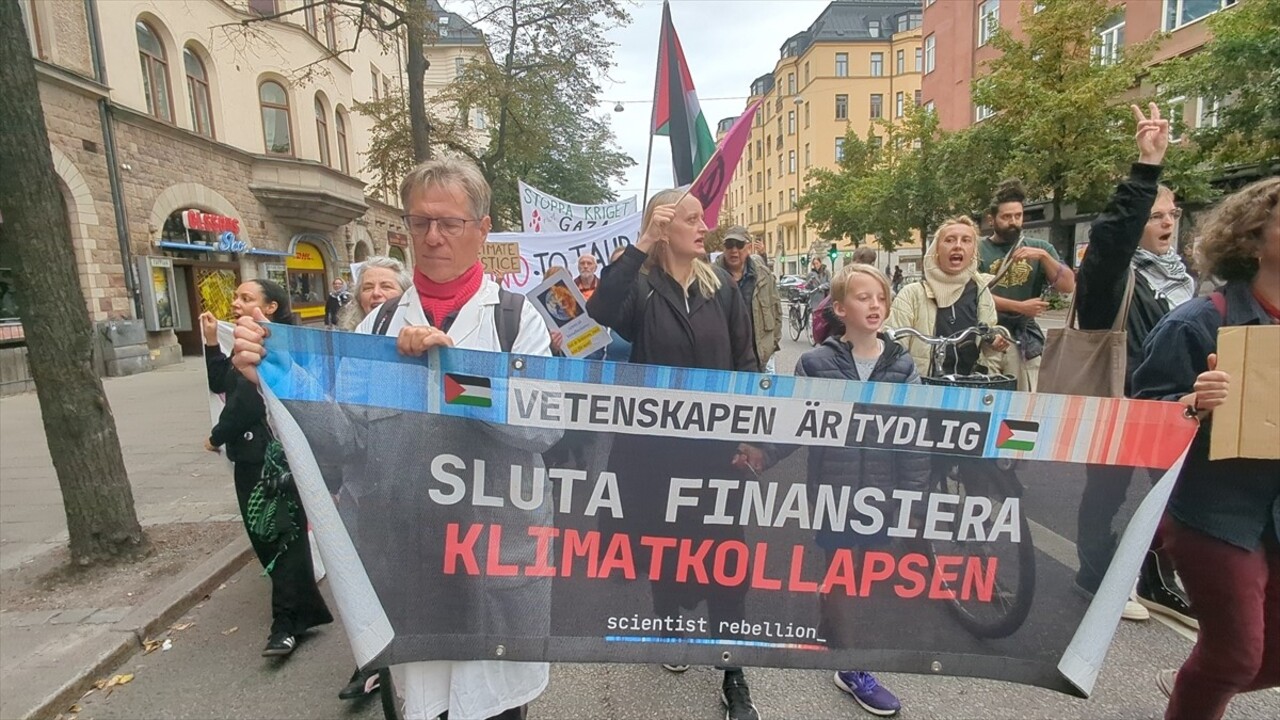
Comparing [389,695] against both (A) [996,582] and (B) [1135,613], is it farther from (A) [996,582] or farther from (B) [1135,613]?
(B) [1135,613]

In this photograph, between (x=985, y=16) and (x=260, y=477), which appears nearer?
(x=260, y=477)

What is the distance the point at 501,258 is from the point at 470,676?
5410mm

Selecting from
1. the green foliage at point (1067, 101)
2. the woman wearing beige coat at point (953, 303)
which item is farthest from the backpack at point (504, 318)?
the green foliage at point (1067, 101)

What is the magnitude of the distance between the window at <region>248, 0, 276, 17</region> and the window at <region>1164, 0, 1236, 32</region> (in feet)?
91.9

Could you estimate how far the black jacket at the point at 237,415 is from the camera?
3018 millimetres

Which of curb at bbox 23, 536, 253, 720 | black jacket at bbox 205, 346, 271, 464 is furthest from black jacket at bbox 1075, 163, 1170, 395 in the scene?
curb at bbox 23, 536, 253, 720

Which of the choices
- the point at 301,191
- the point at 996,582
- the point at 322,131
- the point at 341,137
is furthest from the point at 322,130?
the point at 996,582

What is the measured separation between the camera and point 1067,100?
17.2m

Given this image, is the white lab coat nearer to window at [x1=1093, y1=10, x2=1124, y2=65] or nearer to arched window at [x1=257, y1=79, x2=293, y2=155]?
arched window at [x1=257, y1=79, x2=293, y2=155]

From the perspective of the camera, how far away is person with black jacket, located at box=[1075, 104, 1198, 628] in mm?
1986

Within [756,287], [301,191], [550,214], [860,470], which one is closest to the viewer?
[860,470]

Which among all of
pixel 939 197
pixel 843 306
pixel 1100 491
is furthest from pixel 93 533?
Result: pixel 939 197

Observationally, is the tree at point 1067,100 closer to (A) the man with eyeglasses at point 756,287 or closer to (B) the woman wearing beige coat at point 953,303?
(A) the man with eyeglasses at point 756,287

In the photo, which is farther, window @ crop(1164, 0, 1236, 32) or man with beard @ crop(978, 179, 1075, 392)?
window @ crop(1164, 0, 1236, 32)
